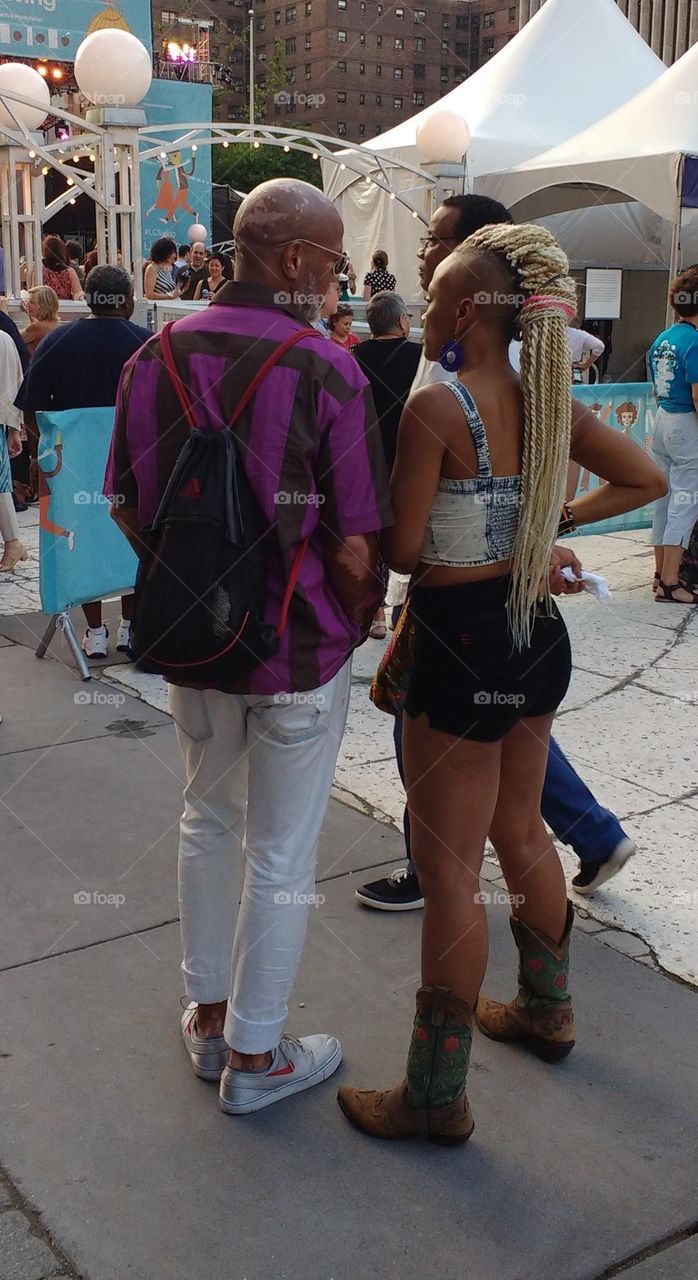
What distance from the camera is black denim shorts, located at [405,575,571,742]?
2.27 metres

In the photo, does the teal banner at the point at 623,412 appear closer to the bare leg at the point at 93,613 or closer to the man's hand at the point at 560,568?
the bare leg at the point at 93,613

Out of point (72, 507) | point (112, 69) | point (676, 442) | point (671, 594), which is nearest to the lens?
point (72, 507)

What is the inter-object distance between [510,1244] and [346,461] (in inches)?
57.0

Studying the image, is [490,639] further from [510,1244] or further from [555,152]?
[555,152]

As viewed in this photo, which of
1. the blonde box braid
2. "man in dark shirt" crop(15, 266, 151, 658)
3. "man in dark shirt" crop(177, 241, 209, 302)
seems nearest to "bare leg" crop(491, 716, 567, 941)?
the blonde box braid

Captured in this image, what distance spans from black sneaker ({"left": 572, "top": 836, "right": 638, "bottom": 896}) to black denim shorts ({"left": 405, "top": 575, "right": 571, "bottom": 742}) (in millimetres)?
1213

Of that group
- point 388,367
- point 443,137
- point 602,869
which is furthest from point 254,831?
point 443,137

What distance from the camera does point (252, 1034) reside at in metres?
2.46

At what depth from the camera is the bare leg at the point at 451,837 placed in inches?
90.4

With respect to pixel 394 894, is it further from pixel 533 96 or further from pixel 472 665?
pixel 533 96

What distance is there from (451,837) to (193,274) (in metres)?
13.2

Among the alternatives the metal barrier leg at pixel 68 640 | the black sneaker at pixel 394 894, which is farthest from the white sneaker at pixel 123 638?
the black sneaker at pixel 394 894

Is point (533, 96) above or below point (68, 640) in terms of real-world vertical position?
above

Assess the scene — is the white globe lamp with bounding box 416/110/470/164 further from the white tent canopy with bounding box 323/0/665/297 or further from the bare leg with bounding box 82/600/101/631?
the bare leg with bounding box 82/600/101/631
